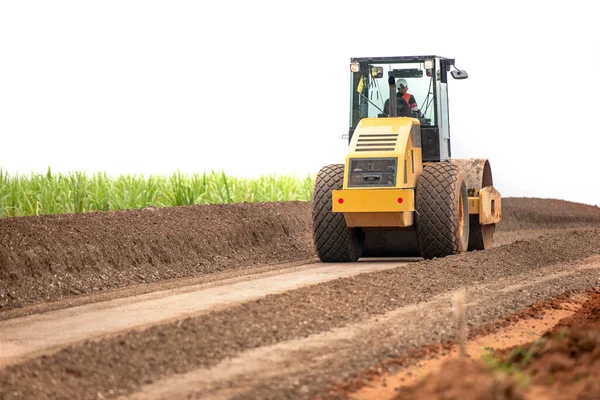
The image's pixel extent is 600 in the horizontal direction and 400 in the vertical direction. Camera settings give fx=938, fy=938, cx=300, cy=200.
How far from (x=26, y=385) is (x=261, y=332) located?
2.24 m

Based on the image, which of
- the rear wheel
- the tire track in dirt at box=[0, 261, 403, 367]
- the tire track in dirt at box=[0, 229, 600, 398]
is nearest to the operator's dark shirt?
the rear wheel

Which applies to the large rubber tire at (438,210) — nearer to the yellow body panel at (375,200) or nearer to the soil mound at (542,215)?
the yellow body panel at (375,200)

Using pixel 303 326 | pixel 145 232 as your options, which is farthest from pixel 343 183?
pixel 303 326

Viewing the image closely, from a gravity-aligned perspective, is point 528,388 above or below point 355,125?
below

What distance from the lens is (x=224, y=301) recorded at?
1028 cm

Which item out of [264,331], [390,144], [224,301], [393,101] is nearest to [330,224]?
[390,144]

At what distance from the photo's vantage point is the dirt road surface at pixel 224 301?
271 inches

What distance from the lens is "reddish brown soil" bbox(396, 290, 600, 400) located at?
5.18 metres

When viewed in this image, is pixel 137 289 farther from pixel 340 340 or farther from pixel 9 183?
pixel 9 183

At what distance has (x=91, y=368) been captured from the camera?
6992mm

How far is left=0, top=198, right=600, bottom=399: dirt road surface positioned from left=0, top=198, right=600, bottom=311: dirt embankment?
1.1 inches

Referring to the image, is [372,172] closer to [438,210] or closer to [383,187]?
[383,187]

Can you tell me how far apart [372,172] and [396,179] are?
38cm

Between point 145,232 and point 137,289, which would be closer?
point 137,289
